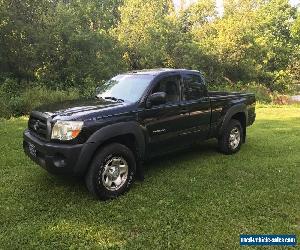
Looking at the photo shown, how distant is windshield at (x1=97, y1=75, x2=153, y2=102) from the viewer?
19.3ft

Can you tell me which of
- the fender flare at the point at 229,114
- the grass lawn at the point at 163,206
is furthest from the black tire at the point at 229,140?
the grass lawn at the point at 163,206

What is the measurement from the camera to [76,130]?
4844 mm

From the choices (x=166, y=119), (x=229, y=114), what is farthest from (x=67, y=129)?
(x=229, y=114)

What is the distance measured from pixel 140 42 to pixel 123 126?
21913 millimetres

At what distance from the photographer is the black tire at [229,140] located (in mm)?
7531

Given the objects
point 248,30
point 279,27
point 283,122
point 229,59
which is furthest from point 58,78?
point 279,27

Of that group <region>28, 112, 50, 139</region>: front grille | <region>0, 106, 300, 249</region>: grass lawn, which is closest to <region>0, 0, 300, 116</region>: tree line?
<region>28, 112, 50, 139</region>: front grille

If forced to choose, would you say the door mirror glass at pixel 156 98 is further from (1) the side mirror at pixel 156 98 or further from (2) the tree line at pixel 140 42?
(2) the tree line at pixel 140 42

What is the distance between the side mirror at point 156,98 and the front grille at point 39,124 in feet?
5.46

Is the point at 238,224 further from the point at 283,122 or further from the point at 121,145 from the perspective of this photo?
the point at 283,122

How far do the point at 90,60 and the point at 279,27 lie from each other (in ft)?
99.7

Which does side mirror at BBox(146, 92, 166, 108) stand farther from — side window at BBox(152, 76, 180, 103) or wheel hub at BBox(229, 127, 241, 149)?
wheel hub at BBox(229, 127, 241, 149)

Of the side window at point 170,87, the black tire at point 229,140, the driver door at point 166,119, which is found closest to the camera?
the driver door at point 166,119

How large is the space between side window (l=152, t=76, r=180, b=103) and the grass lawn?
55.0 inches
